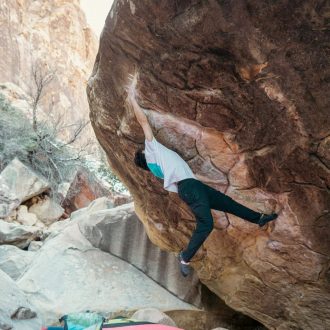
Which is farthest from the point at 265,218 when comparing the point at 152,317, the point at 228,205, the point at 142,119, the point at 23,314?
the point at 23,314

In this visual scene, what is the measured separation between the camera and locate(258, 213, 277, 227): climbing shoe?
347 centimetres

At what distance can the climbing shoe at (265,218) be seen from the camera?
347 cm

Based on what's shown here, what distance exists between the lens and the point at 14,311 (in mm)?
3672

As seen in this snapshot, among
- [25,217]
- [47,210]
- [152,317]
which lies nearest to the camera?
[152,317]

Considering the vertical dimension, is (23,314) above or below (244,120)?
Answer: below

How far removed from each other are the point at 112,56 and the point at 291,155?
182 centimetres

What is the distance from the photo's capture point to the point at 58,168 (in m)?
11.0

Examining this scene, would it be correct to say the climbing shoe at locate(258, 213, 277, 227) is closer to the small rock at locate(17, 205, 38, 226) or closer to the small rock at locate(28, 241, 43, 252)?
the small rock at locate(28, 241, 43, 252)

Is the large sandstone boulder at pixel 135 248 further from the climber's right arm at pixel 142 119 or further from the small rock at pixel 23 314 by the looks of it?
the climber's right arm at pixel 142 119

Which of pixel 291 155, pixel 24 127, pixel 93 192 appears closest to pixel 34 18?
pixel 24 127

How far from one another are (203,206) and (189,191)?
0.17 metres

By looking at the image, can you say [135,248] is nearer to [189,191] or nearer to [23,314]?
[23,314]

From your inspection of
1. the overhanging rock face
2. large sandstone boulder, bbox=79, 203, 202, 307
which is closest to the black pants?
the overhanging rock face

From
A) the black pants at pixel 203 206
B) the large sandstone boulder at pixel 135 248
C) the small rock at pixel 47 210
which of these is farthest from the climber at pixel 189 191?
the small rock at pixel 47 210
